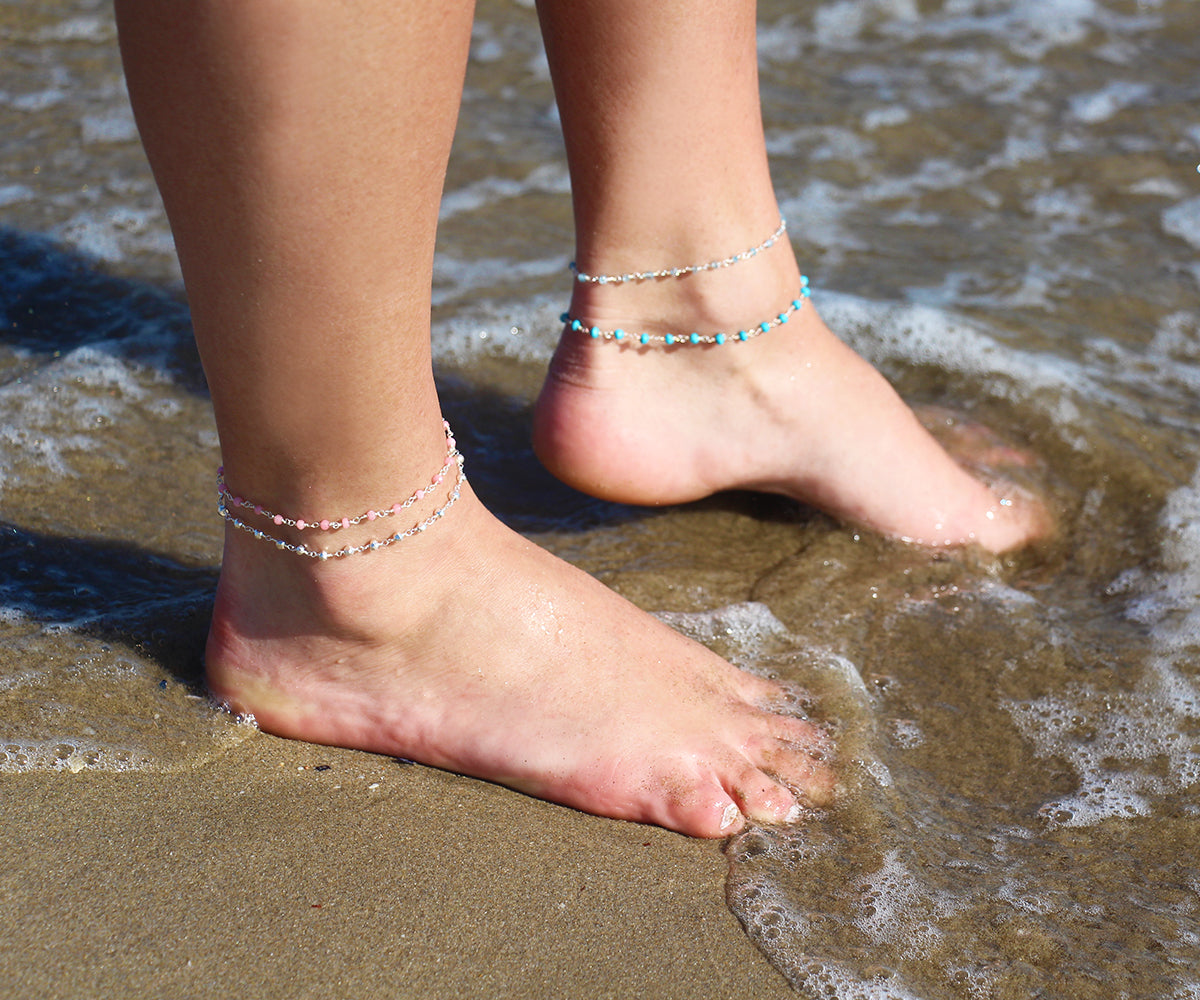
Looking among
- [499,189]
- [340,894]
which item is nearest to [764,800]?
[340,894]

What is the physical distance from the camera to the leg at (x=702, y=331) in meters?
1.52

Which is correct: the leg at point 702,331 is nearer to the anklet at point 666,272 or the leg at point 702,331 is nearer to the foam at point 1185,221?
the anklet at point 666,272

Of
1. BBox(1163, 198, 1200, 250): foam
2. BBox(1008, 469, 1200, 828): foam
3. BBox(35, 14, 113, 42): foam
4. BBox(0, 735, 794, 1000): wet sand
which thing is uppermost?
BBox(35, 14, 113, 42): foam

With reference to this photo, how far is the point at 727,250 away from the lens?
166cm

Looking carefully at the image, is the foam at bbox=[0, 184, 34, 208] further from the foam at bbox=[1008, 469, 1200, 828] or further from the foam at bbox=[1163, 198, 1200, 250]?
the foam at bbox=[1163, 198, 1200, 250]

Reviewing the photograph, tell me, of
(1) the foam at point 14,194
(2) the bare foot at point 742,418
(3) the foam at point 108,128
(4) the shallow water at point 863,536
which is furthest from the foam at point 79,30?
(2) the bare foot at point 742,418

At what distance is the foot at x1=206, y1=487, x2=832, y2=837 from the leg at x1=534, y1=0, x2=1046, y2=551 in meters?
0.41

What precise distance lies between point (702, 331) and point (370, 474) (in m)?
0.67

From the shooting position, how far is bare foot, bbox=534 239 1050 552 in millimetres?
1687

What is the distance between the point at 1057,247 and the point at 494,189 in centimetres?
123

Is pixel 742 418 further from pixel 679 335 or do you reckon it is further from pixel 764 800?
pixel 764 800

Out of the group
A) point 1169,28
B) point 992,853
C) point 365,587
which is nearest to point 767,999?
point 992,853

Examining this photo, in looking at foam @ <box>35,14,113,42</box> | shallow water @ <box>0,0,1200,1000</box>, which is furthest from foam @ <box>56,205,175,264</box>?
foam @ <box>35,14,113,42</box>

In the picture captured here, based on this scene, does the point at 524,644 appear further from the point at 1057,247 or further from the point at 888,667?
the point at 1057,247
